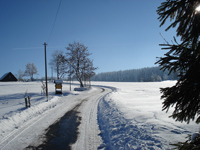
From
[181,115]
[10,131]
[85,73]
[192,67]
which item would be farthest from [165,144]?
[85,73]

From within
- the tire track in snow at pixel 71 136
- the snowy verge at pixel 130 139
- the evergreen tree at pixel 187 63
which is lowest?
the tire track in snow at pixel 71 136

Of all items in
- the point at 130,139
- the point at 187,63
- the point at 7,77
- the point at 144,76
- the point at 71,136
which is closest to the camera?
the point at 187,63

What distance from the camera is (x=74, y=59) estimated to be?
26.5 m

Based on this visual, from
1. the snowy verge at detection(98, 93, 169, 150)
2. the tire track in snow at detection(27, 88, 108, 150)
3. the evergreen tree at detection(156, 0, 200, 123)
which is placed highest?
the evergreen tree at detection(156, 0, 200, 123)

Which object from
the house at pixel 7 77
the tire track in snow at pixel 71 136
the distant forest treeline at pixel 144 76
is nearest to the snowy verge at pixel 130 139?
the tire track in snow at pixel 71 136

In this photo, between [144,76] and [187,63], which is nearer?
[187,63]

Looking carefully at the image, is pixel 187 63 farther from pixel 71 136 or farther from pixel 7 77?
pixel 7 77

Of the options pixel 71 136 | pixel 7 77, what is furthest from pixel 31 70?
pixel 71 136

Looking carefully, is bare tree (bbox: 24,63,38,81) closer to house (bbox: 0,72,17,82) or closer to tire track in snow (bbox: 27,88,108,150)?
house (bbox: 0,72,17,82)

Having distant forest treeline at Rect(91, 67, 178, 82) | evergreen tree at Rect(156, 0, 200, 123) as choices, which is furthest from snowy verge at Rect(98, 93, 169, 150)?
distant forest treeline at Rect(91, 67, 178, 82)

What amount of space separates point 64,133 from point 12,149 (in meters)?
1.77

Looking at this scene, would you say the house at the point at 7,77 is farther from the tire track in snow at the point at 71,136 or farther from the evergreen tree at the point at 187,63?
the evergreen tree at the point at 187,63

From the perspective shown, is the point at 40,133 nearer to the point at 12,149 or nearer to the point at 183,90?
the point at 12,149

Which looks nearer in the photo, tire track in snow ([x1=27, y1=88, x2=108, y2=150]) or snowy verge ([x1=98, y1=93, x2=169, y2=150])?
snowy verge ([x1=98, y1=93, x2=169, y2=150])
